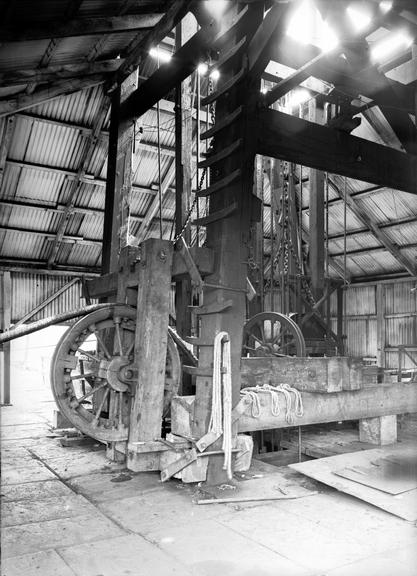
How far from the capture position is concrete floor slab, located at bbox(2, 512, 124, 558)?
382cm

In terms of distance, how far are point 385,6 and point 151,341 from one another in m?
3.73

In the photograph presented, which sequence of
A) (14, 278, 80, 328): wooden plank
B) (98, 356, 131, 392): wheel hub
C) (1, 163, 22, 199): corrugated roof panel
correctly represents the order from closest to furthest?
(98, 356, 131, 392): wheel hub → (1, 163, 22, 199): corrugated roof panel → (14, 278, 80, 328): wooden plank

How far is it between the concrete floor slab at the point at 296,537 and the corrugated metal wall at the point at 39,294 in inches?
561

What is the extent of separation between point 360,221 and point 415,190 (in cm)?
1314

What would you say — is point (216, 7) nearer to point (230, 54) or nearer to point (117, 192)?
point (230, 54)

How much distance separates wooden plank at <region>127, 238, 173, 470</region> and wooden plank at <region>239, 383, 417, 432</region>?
1.05 m

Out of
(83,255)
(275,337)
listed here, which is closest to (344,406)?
(275,337)

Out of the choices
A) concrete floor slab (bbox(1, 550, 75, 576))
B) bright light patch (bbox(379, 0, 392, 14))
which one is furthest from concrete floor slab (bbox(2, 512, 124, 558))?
bright light patch (bbox(379, 0, 392, 14))

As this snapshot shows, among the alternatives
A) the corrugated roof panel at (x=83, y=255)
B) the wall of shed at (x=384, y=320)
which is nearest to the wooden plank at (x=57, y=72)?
the corrugated roof panel at (x=83, y=255)

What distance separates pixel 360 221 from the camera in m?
19.5

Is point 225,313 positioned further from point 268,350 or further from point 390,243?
point 390,243

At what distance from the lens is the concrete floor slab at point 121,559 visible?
3.39 metres

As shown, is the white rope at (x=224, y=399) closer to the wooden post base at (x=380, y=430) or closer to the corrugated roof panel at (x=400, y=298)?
the wooden post base at (x=380, y=430)

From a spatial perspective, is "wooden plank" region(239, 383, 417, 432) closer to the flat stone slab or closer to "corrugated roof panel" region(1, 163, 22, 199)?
the flat stone slab
